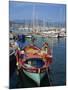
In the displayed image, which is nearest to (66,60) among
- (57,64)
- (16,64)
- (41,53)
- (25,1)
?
(57,64)

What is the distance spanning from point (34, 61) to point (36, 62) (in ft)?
0.08

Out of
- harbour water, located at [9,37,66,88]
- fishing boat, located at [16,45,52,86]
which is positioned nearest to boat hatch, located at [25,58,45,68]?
fishing boat, located at [16,45,52,86]

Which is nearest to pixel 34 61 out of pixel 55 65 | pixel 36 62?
pixel 36 62

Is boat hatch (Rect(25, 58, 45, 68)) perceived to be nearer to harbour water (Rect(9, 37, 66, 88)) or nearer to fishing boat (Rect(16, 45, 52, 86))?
fishing boat (Rect(16, 45, 52, 86))

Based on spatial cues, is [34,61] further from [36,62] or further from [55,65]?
[55,65]

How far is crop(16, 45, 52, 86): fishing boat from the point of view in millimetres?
2461

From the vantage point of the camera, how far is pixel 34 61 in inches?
98.2

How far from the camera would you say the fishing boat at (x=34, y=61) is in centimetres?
246

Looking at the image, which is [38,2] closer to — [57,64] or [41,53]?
[41,53]

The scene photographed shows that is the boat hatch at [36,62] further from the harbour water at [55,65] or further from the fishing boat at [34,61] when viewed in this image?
the harbour water at [55,65]

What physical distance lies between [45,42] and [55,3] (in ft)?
1.49

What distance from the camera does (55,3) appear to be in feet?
8.41

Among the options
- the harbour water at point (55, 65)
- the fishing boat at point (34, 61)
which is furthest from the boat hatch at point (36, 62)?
the harbour water at point (55, 65)

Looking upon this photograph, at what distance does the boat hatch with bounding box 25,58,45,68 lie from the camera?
97.7 inches
